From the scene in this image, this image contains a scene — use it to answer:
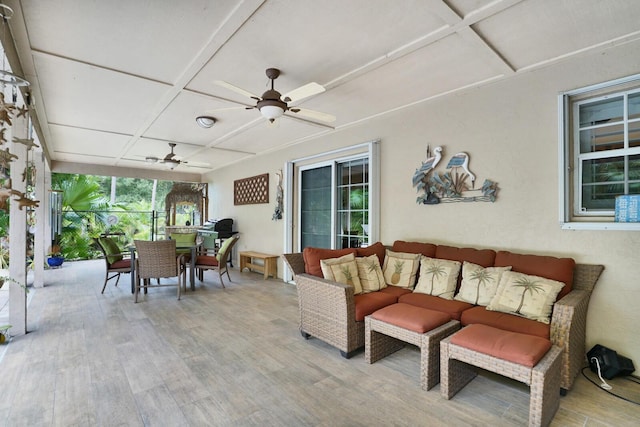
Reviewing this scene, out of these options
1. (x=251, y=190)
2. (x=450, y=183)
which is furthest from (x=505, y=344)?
(x=251, y=190)

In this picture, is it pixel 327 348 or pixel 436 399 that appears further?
pixel 327 348

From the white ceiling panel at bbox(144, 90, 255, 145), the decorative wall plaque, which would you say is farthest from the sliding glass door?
the white ceiling panel at bbox(144, 90, 255, 145)

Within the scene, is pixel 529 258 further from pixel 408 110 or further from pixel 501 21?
pixel 408 110

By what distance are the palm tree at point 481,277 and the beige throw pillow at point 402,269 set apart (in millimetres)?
612

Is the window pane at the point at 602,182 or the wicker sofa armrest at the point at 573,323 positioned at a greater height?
the window pane at the point at 602,182

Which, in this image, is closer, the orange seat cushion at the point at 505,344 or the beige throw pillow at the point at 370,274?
the orange seat cushion at the point at 505,344

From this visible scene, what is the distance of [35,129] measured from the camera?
4.18 metres

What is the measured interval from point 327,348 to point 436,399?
1.09m

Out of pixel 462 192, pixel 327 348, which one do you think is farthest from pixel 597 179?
pixel 327 348

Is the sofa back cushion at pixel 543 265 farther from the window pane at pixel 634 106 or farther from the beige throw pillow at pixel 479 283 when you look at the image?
the window pane at pixel 634 106

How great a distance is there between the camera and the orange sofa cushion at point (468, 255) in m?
2.93

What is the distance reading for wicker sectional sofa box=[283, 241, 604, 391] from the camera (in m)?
2.19

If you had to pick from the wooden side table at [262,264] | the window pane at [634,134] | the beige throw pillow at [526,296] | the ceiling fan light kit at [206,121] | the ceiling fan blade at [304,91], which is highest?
the ceiling fan light kit at [206,121]

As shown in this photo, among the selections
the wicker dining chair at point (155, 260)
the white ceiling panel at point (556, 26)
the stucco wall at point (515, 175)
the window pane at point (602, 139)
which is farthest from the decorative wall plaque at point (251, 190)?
the window pane at point (602, 139)
